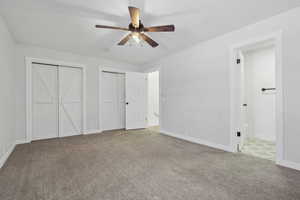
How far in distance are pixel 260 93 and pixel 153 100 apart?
3.61 meters

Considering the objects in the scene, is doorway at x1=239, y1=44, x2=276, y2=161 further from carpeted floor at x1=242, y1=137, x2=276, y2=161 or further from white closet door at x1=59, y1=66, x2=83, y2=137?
white closet door at x1=59, y1=66, x2=83, y2=137

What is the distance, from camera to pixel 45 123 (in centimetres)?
391

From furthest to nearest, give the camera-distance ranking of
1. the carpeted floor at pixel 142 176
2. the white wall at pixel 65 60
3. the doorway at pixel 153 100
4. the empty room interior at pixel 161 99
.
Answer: the doorway at pixel 153 100 < the white wall at pixel 65 60 < the empty room interior at pixel 161 99 < the carpeted floor at pixel 142 176

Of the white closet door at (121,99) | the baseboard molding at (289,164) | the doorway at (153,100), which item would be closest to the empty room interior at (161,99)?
the baseboard molding at (289,164)

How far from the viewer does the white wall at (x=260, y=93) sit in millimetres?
3688

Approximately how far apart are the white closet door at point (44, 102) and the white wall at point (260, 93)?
17.6 feet

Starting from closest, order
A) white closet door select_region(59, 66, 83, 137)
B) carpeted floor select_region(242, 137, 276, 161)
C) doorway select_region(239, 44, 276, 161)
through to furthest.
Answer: carpeted floor select_region(242, 137, 276, 161)
doorway select_region(239, 44, 276, 161)
white closet door select_region(59, 66, 83, 137)

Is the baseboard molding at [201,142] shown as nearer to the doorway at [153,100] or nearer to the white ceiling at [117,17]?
the doorway at [153,100]

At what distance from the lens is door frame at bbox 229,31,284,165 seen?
7.38ft

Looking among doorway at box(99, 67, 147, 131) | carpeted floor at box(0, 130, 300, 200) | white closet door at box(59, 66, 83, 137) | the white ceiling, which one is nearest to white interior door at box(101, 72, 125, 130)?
doorway at box(99, 67, 147, 131)

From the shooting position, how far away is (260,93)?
3867 millimetres

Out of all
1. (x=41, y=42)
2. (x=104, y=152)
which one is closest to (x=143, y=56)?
(x=41, y=42)

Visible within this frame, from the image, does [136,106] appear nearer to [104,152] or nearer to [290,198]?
[104,152]

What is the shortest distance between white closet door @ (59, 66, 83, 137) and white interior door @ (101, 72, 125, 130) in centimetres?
75
